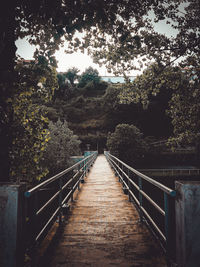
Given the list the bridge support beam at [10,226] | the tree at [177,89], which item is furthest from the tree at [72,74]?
the bridge support beam at [10,226]

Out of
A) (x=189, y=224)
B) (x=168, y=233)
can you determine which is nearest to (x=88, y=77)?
(x=168, y=233)

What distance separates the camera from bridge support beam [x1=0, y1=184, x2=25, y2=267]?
5.92ft

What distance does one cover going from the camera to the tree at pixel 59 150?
27203mm

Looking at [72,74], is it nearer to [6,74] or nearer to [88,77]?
[88,77]

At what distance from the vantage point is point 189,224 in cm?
177

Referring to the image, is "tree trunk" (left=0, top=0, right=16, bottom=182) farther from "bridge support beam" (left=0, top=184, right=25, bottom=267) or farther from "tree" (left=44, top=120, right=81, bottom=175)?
"tree" (left=44, top=120, right=81, bottom=175)

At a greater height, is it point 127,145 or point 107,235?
point 127,145

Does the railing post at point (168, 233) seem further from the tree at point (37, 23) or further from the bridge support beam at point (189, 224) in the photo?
the tree at point (37, 23)

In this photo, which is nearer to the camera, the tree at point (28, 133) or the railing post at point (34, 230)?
the railing post at point (34, 230)

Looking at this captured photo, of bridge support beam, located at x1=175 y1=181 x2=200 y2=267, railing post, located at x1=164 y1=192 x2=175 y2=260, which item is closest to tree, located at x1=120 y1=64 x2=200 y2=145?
railing post, located at x1=164 y1=192 x2=175 y2=260

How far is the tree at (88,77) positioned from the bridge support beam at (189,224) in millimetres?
95061

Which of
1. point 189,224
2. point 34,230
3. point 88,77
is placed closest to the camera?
point 189,224

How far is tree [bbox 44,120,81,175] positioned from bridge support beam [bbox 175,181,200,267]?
25.8 metres

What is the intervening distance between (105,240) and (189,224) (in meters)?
1.70
